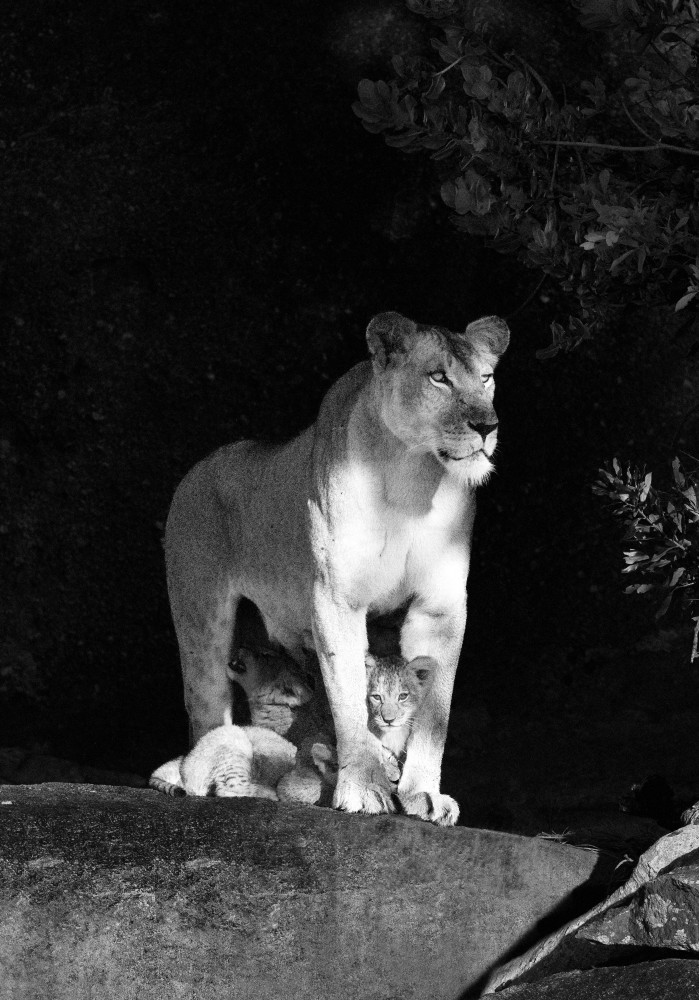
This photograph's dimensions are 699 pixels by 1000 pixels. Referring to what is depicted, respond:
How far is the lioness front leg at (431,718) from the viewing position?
21.3 ft

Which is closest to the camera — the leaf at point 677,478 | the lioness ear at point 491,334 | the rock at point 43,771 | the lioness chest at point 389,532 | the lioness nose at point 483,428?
the lioness nose at point 483,428

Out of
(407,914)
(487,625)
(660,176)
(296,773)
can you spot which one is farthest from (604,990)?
(487,625)

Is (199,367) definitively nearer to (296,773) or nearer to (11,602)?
(11,602)

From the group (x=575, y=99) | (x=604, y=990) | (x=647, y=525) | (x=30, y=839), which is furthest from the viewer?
(x=575, y=99)

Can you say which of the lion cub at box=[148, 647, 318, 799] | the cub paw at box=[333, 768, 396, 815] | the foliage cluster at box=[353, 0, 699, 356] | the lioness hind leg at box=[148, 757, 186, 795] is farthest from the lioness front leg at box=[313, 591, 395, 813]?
the foliage cluster at box=[353, 0, 699, 356]

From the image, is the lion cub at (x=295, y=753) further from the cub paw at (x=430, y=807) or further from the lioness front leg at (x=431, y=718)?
the cub paw at (x=430, y=807)

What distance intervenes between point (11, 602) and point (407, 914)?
422 centimetres

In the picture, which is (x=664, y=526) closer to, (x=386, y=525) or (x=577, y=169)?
(x=386, y=525)

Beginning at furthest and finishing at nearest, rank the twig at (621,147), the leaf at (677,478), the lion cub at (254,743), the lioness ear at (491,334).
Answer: the lion cub at (254,743) < the lioness ear at (491,334) < the leaf at (677,478) < the twig at (621,147)

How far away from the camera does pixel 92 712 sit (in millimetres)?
9562

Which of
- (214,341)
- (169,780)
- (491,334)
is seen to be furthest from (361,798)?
(214,341)

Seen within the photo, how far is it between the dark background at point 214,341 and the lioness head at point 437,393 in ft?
9.51

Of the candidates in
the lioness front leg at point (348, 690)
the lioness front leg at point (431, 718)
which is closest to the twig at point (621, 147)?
the lioness front leg at point (431, 718)

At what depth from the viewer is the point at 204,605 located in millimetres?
7613
